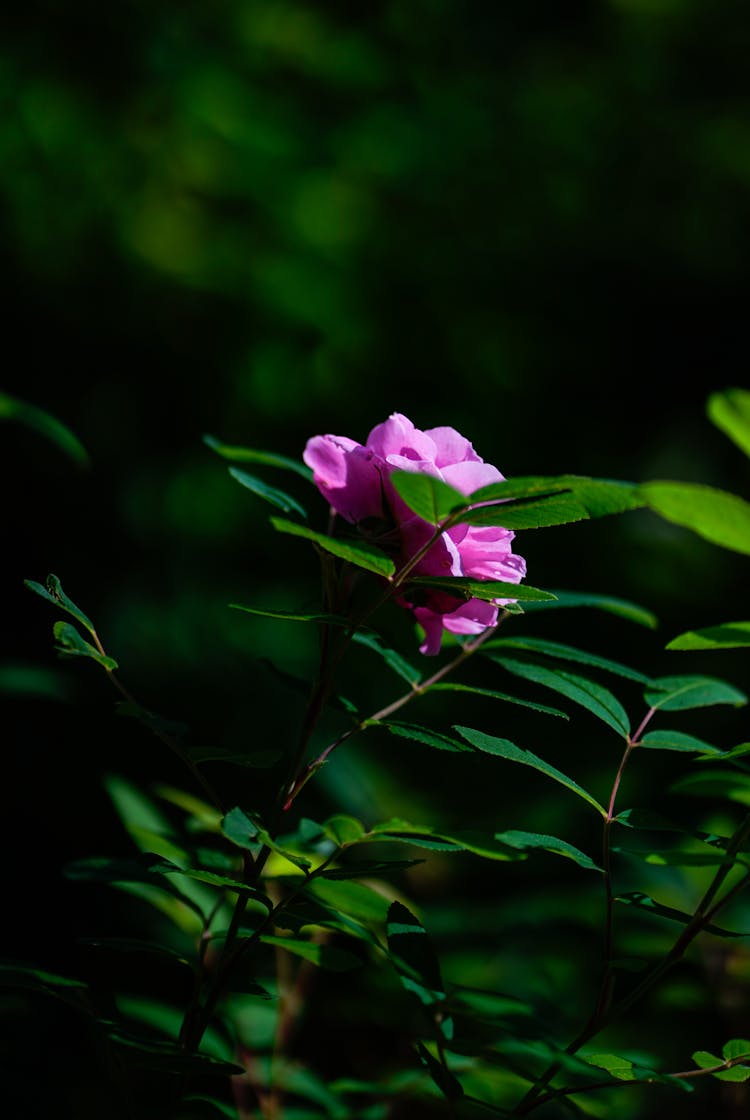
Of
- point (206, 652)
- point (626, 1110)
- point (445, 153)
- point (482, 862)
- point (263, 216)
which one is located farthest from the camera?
point (445, 153)

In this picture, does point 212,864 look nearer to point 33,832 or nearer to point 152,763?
point 33,832

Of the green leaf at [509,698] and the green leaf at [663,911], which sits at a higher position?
the green leaf at [509,698]

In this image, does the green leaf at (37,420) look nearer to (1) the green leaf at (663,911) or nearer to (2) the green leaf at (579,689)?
(2) the green leaf at (579,689)

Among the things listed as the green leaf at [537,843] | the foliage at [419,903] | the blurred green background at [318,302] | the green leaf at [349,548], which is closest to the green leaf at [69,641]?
the foliage at [419,903]

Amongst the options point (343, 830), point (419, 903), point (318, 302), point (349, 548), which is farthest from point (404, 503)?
point (318, 302)

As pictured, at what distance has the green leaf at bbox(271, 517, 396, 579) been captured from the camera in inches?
17.3

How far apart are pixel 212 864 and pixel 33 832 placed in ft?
2.62

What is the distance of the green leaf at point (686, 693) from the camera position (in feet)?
1.82

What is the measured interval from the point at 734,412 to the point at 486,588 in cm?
14

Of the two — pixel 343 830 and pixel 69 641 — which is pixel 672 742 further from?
pixel 69 641

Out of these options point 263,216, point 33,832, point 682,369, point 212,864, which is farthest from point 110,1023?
point 682,369

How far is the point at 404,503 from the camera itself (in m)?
0.50

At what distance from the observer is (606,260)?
2412 mm

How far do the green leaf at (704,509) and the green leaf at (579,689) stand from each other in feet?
0.52
